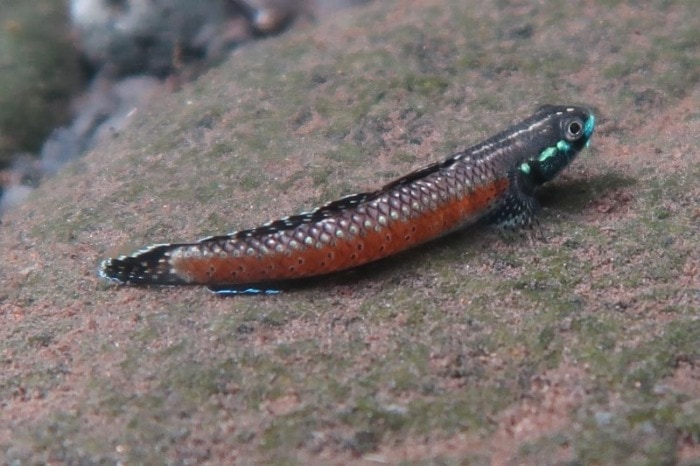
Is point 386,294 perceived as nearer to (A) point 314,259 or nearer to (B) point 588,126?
(A) point 314,259

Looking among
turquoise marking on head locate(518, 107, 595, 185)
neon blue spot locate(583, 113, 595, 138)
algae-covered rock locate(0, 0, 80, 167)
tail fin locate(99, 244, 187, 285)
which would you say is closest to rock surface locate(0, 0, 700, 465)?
tail fin locate(99, 244, 187, 285)

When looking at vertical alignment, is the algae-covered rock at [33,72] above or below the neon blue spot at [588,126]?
above

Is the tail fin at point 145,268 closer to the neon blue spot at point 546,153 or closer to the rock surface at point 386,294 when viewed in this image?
the rock surface at point 386,294

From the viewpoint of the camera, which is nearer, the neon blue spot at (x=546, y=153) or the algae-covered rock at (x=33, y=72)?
the neon blue spot at (x=546, y=153)

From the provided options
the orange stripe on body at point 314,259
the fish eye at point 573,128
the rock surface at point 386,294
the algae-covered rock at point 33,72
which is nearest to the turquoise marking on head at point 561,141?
the fish eye at point 573,128

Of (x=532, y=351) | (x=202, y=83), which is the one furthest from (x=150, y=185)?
(x=532, y=351)

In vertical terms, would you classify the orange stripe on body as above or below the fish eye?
below

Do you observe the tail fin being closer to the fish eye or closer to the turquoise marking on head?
the turquoise marking on head
